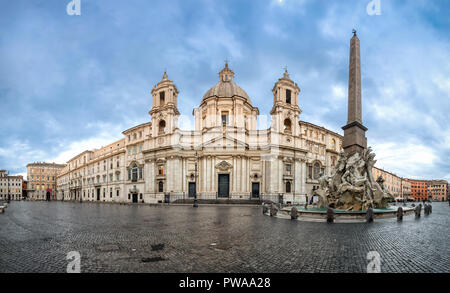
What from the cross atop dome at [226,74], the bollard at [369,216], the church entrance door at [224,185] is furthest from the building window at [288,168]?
the bollard at [369,216]

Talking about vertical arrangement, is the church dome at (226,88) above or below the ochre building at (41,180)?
above

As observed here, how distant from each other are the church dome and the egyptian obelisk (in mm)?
27621

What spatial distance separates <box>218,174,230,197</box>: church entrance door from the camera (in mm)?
41031

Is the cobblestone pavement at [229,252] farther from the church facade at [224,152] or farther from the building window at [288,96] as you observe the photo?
the building window at [288,96]

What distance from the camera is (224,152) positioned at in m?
40.3

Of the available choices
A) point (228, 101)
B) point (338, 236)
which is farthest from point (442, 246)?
point (228, 101)

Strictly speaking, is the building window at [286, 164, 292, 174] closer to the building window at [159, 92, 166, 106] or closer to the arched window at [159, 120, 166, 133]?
the arched window at [159, 120, 166, 133]

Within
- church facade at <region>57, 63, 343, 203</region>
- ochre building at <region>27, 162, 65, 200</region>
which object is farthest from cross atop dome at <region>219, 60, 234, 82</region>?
ochre building at <region>27, 162, 65, 200</region>

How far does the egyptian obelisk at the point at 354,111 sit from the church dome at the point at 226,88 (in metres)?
27.6

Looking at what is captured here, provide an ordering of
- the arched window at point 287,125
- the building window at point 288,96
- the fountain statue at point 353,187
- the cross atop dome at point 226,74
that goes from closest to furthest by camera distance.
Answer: the fountain statue at point 353,187 → the arched window at point 287,125 → the building window at point 288,96 → the cross atop dome at point 226,74

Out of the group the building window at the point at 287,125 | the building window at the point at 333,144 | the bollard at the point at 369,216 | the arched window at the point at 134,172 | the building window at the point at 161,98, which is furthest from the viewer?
the building window at the point at 333,144

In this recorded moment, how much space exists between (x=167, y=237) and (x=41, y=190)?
381 feet

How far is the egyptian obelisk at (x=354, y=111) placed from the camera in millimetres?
17062

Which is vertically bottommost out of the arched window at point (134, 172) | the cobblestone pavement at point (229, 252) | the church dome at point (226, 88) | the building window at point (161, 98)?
the arched window at point (134, 172)
